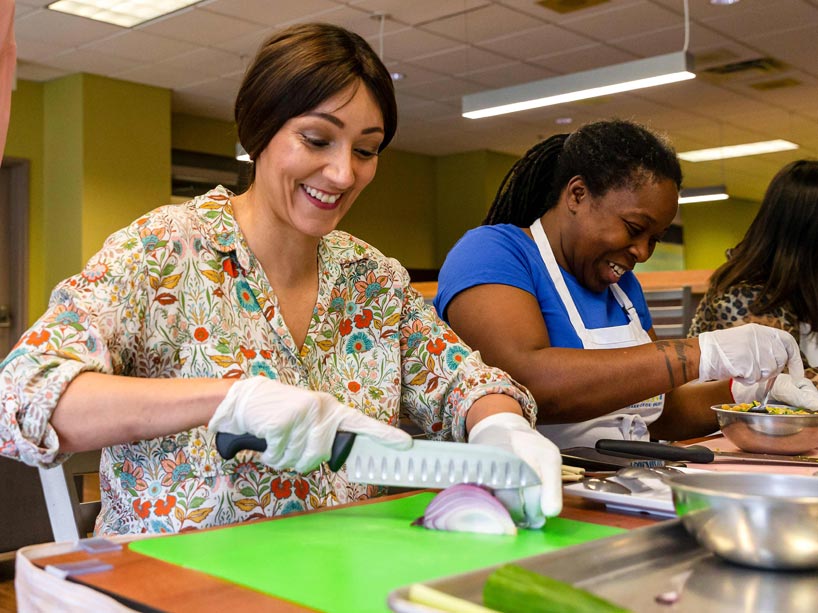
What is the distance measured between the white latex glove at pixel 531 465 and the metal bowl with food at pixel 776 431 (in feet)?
1.45

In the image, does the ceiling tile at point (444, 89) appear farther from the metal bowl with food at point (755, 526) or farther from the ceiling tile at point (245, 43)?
the metal bowl with food at point (755, 526)

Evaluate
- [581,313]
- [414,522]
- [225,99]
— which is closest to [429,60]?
[225,99]

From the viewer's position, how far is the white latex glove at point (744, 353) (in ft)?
5.32

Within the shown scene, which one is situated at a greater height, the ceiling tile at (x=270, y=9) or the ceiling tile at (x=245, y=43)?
the ceiling tile at (x=245, y=43)

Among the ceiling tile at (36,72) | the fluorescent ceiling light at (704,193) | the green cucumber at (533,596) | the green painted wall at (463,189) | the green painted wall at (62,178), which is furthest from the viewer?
the green painted wall at (463,189)

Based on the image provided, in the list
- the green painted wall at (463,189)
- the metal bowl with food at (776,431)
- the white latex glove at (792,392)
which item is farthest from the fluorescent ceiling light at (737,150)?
the metal bowl with food at (776,431)

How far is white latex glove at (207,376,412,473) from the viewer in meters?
0.95

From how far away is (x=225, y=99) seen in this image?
24.4ft

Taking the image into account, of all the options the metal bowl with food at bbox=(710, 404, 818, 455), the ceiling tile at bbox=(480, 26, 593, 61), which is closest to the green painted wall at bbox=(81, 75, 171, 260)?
the ceiling tile at bbox=(480, 26, 593, 61)

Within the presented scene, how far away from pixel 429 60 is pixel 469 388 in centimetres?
543

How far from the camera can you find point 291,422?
0.95 meters

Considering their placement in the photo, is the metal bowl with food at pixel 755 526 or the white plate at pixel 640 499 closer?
the metal bowl with food at pixel 755 526

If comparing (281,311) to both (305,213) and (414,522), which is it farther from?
(414,522)

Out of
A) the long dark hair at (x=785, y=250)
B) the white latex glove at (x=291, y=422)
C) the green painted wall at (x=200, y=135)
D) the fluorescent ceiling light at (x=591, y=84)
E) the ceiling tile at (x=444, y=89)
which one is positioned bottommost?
the white latex glove at (x=291, y=422)
